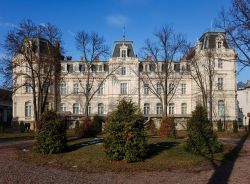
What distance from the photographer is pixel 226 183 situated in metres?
10.3

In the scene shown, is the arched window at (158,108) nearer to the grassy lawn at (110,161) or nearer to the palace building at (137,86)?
the palace building at (137,86)

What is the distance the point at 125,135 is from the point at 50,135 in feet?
15.4

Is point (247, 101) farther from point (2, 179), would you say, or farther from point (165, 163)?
point (2, 179)

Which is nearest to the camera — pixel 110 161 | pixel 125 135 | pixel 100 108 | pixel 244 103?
pixel 110 161

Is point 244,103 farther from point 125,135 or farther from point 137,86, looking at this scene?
point 125,135

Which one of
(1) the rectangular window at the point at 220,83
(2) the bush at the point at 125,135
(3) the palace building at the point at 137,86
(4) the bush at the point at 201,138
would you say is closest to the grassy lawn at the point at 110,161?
(2) the bush at the point at 125,135

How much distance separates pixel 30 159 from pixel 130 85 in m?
39.3

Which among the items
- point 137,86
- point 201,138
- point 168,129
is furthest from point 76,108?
point 201,138

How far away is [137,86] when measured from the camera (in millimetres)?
54562

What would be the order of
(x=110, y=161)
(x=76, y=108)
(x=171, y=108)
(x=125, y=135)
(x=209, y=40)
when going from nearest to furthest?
1. (x=110, y=161)
2. (x=125, y=135)
3. (x=209, y=40)
4. (x=171, y=108)
5. (x=76, y=108)

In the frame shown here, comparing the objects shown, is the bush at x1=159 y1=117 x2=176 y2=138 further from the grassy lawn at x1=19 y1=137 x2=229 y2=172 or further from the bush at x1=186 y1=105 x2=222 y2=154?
the bush at x1=186 y1=105 x2=222 y2=154

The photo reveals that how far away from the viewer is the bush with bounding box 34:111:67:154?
16.9 m

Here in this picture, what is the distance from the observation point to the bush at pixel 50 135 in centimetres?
1691

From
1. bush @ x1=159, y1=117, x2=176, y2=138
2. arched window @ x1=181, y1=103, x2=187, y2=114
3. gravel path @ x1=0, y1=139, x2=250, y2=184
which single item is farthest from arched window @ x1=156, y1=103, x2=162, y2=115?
gravel path @ x1=0, y1=139, x2=250, y2=184
